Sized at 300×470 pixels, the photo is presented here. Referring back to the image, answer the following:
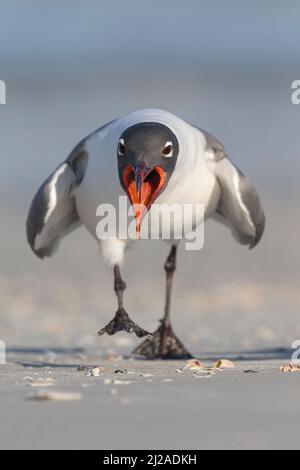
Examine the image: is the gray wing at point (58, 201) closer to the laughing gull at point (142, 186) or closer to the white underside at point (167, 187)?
the laughing gull at point (142, 186)

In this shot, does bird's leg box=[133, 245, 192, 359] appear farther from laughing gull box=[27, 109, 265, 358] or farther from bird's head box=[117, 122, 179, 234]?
bird's head box=[117, 122, 179, 234]

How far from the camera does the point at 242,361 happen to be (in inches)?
270

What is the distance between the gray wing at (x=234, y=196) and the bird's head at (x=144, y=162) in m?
0.76

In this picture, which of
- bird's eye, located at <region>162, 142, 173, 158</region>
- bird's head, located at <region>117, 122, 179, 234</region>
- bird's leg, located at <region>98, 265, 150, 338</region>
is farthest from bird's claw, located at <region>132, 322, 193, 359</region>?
bird's eye, located at <region>162, 142, 173, 158</region>

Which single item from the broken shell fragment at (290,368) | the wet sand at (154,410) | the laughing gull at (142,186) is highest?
the laughing gull at (142,186)

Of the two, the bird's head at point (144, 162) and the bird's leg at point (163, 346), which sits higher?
the bird's head at point (144, 162)

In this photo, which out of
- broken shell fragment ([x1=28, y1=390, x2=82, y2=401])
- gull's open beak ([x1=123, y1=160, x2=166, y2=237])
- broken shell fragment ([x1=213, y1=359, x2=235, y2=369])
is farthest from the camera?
gull's open beak ([x1=123, y1=160, x2=166, y2=237])

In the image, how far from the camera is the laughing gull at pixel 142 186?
21.2ft

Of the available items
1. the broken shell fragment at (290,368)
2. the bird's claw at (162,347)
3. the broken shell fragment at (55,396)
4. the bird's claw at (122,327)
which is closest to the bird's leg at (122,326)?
the bird's claw at (122,327)

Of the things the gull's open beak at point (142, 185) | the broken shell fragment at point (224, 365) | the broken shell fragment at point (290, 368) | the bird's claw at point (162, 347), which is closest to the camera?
the broken shell fragment at point (290, 368)

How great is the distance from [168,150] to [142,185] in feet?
0.92

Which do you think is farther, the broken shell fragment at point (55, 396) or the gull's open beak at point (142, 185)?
the gull's open beak at point (142, 185)

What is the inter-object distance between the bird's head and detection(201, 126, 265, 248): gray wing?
2.51ft

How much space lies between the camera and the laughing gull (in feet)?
21.2
